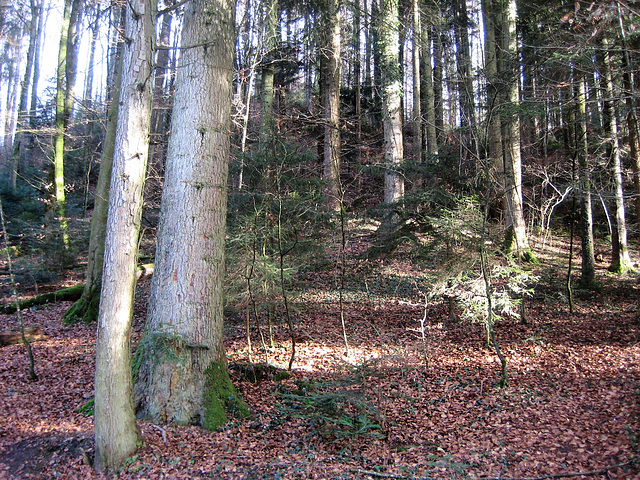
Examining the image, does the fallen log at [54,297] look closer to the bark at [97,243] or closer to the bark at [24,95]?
the bark at [97,243]

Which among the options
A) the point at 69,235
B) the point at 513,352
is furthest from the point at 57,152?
the point at 513,352

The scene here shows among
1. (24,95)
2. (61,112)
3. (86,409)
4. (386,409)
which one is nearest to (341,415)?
(386,409)

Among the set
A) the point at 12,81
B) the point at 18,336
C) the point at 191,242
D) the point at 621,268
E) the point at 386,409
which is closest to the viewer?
the point at 191,242

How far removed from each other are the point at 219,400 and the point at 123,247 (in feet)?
7.93

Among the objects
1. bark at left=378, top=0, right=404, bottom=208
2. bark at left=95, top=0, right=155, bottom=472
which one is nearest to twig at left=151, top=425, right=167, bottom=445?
bark at left=95, top=0, right=155, bottom=472

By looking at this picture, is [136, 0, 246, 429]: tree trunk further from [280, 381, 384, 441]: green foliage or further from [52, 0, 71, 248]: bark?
[52, 0, 71, 248]: bark

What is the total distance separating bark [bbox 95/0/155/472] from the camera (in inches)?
158

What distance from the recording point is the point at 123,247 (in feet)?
13.3

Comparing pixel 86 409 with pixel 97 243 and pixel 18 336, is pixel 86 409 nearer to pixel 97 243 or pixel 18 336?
pixel 18 336

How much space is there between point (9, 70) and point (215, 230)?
4120 centimetres

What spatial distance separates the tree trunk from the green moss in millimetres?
12

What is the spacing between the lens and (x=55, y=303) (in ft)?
35.3

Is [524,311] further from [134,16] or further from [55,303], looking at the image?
[55,303]

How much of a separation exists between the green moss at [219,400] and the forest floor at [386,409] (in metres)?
0.13
